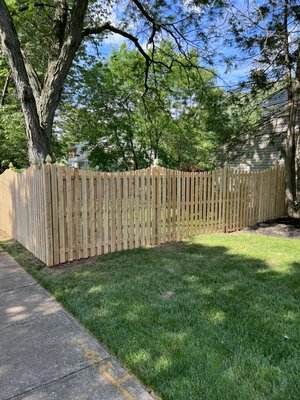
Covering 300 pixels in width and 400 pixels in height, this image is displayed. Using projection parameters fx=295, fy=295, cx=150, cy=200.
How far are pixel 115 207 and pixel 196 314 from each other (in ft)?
9.63

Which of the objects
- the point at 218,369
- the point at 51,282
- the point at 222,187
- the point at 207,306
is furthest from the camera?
the point at 222,187

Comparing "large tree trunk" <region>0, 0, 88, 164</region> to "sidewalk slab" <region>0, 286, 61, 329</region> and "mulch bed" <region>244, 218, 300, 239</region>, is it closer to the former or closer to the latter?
"sidewalk slab" <region>0, 286, 61, 329</region>

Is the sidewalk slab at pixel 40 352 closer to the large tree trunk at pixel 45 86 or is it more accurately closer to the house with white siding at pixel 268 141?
the large tree trunk at pixel 45 86

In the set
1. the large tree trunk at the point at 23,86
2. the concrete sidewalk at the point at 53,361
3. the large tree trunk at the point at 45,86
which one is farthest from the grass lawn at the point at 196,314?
the large tree trunk at the point at 45,86

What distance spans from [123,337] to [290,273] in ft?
9.35

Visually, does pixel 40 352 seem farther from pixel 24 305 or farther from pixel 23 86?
pixel 23 86

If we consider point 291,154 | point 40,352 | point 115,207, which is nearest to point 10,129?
point 115,207

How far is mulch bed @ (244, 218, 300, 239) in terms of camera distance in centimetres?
722

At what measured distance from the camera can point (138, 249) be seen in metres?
5.92

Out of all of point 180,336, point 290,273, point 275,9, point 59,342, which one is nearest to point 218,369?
point 180,336

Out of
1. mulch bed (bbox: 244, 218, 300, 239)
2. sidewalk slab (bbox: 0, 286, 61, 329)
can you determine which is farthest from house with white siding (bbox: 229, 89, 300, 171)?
sidewalk slab (bbox: 0, 286, 61, 329)

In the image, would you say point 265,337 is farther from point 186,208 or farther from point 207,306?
point 186,208

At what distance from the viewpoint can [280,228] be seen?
25.3 ft

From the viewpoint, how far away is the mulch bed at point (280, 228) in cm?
722
